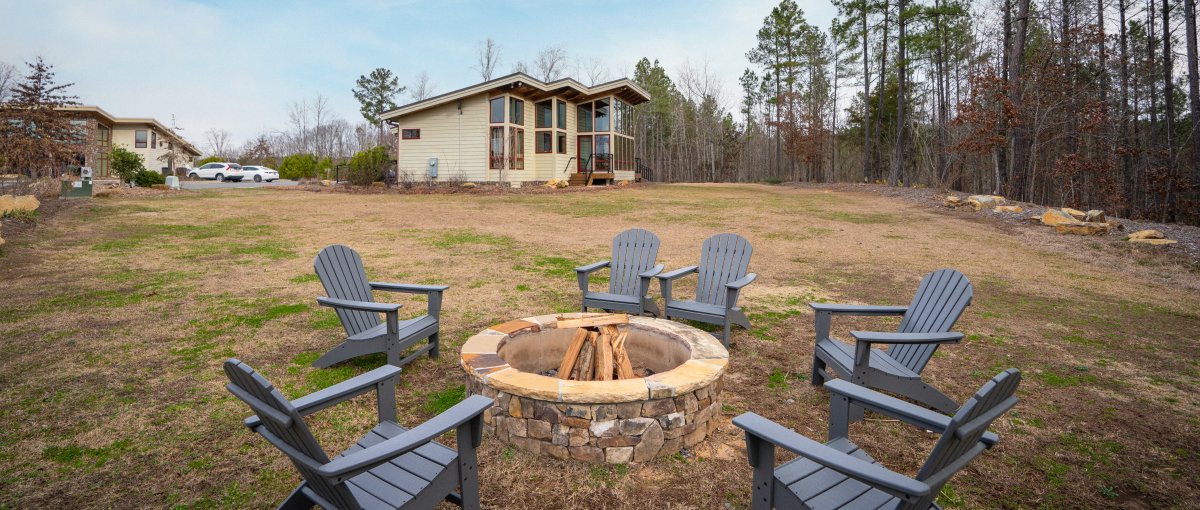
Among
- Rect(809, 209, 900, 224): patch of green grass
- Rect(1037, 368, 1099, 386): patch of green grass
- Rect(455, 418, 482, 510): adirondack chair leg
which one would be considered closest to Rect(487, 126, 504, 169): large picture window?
Rect(809, 209, 900, 224): patch of green grass

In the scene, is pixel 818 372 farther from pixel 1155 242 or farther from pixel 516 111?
pixel 516 111

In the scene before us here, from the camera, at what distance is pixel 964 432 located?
148 centimetres

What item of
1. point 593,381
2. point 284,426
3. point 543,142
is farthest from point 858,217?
point 284,426

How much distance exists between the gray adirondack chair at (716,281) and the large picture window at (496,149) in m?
16.8

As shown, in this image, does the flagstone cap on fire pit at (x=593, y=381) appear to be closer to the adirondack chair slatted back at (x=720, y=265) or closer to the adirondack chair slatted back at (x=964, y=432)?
the adirondack chair slatted back at (x=964, y=432)

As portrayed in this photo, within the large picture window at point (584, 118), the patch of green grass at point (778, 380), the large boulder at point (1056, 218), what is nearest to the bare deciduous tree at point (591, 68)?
the large picture window at point (584, 118)

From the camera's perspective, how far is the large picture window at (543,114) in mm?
22484

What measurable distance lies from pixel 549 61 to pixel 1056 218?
3345 centimetres

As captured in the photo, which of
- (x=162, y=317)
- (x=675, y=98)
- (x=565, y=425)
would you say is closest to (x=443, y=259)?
(x=162, y=317)

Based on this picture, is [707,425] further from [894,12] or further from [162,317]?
[894,12]

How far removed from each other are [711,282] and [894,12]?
25.0 m

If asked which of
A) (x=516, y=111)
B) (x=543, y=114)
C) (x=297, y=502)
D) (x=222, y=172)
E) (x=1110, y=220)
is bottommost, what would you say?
(x=297, y=502)

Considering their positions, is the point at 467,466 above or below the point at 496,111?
below

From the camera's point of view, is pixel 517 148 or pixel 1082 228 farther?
pixel 517 148
